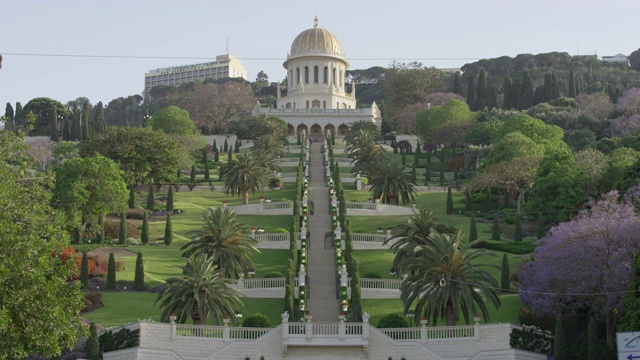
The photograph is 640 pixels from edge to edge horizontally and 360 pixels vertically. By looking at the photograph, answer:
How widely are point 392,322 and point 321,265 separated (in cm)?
1320

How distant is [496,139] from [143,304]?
52.9 m

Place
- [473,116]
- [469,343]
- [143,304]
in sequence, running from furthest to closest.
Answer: [473,116], [143,304], [469,343]

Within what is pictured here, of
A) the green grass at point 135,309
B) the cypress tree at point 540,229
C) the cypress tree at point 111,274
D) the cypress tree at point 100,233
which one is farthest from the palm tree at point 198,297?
the cypress tree at point 540,229

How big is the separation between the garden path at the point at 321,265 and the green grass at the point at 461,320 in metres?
1.82

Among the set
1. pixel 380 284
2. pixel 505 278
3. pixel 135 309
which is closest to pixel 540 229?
pixel 505 278

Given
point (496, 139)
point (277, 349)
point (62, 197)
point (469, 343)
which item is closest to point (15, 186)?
point (277, 349)

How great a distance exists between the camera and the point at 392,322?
50.5 m

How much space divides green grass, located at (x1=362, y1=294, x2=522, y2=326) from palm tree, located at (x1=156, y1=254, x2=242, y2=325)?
8.38 metres

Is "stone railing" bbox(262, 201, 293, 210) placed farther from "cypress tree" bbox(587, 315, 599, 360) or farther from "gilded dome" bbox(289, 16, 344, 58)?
"gilded dome" bbox(289, 16, 344, 58)

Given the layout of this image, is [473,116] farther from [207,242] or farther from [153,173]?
[207,242]

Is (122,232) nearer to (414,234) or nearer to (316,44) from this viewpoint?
(414,234)

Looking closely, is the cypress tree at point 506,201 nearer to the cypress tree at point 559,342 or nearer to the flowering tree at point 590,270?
the flowering tree at point 590,270

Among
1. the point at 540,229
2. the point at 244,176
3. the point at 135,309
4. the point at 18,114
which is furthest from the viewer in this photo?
the point at 18,114

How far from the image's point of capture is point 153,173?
91.2 meters
